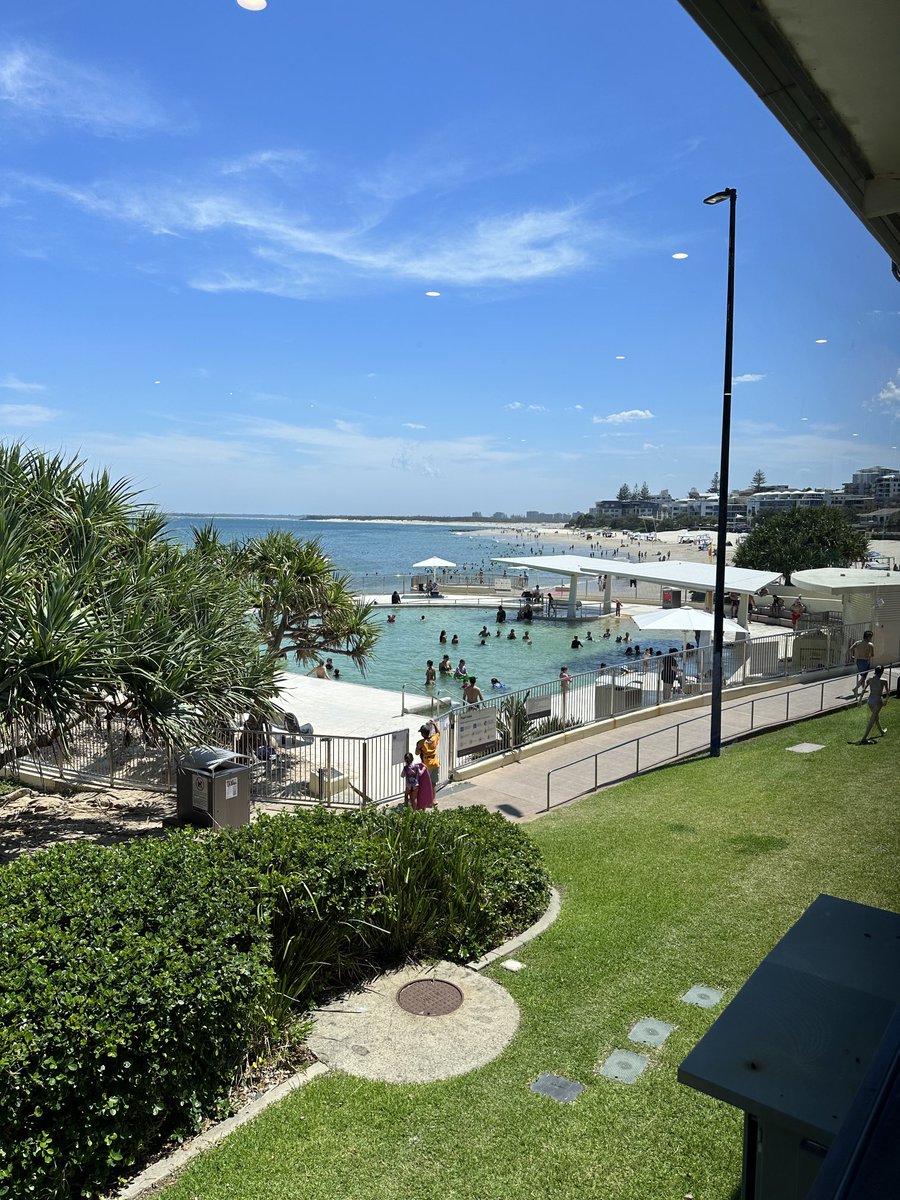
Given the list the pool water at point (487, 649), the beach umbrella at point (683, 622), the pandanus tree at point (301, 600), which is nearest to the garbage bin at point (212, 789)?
the pandanus tree at point (301, 600)

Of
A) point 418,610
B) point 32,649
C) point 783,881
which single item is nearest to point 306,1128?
point 783,881

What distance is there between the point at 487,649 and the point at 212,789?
2372cm

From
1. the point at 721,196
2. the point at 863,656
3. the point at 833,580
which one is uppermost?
the point at 721,196

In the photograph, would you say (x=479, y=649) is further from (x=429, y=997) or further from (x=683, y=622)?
(x=429, y=997)

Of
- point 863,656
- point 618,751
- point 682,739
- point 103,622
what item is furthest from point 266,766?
point 863,656

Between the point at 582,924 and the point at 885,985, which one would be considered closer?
the point at 885,985

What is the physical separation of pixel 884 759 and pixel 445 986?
7627mm

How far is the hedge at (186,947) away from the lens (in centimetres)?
411

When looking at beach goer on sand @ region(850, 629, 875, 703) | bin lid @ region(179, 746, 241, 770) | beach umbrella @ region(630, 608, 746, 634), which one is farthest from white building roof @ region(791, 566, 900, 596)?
bin lid @ region(179, 746, 241, 770)

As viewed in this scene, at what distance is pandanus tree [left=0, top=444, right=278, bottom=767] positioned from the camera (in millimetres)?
9117

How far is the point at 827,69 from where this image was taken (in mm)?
2080

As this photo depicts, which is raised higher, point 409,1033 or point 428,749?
point 428,749

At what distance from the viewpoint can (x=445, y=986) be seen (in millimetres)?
6484

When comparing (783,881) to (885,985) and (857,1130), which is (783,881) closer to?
(885,985)
